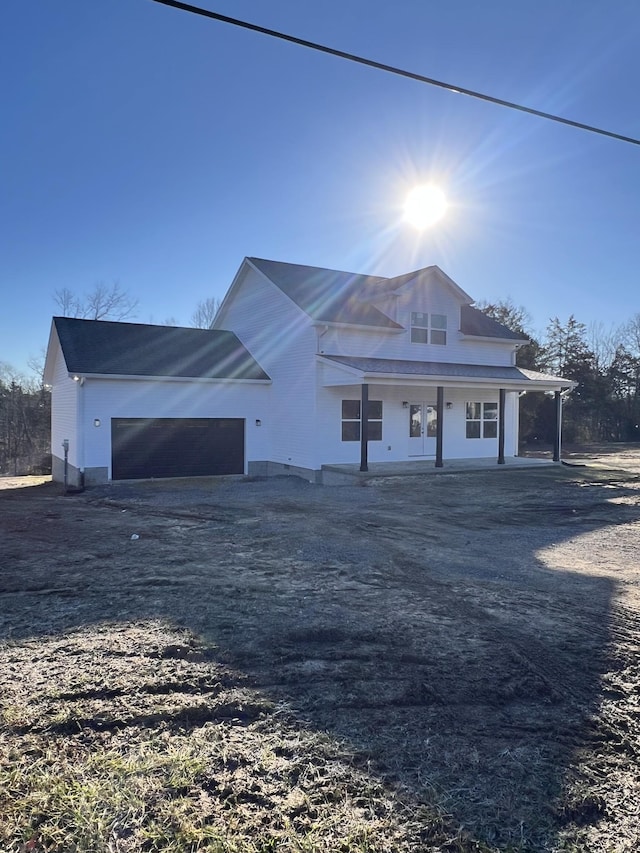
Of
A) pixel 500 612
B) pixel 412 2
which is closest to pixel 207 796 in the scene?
pixel 500 612

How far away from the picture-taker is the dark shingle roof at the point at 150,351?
634 inches

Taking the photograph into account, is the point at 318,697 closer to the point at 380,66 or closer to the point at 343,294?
the point at 380,66

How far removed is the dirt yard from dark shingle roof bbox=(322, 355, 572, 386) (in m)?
8.66

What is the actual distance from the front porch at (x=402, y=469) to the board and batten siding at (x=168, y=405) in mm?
3567

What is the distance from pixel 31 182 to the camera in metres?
18.5

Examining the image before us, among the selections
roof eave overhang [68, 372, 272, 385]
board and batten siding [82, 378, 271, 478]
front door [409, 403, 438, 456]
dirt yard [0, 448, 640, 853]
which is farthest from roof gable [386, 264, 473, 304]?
dirt yard [0, 448, 640, 853]

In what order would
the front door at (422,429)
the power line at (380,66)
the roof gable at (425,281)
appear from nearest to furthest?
the power line at (380,66)
the roof gable at (425,281)
the front door at (422,429)

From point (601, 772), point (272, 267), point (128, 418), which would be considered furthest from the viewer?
point (272, 267)

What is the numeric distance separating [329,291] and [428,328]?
381cm

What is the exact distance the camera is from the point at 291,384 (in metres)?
17.7

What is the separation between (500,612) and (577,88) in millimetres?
8016

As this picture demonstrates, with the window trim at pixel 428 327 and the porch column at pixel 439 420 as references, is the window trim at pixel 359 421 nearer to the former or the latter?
the porch column at pixel 439 420

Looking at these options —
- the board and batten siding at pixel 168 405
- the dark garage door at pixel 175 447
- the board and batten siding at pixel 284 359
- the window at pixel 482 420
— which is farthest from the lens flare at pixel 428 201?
the dark garage door at pixel 175 447

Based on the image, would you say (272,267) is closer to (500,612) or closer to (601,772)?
(500,612)
